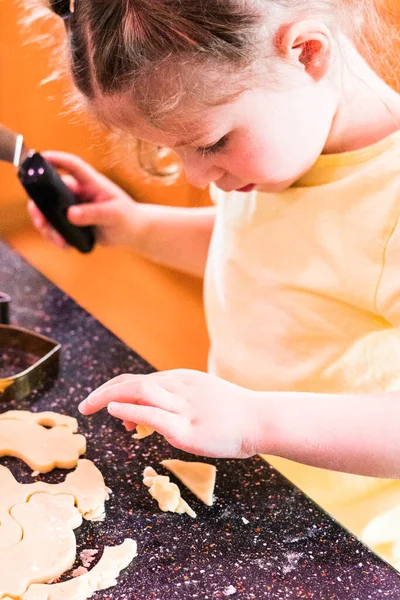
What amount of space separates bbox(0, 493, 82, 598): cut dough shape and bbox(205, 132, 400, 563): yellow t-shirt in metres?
0.27

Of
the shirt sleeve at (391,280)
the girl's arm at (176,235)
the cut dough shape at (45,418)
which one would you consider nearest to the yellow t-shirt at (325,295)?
the shirt sleeve at (391,280)

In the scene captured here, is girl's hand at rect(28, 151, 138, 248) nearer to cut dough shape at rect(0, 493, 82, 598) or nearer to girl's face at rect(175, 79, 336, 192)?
girl's face at rect(175, 79, 336, 192)

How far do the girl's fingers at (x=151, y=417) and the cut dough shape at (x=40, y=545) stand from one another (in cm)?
8

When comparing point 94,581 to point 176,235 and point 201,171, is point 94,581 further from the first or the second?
point 176,235

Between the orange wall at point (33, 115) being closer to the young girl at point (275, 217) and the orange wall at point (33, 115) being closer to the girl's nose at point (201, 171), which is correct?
the young girl at point (275, 217)

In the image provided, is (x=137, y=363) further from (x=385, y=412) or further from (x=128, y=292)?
A: (x=128, y=292)

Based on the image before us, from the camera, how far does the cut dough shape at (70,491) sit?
52 cm

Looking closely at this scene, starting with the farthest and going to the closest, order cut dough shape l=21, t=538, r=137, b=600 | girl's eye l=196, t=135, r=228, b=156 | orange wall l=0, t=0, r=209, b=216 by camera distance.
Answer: orange wall l=0, t=0, r=209, b=216
girl's eye l=196, t=135, r=228, b=156
cut dough shape l=21, t=538, r=137, b=600

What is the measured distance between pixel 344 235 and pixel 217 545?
1.00 ft

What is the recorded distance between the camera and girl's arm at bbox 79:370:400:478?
522mm

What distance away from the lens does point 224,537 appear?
527mm

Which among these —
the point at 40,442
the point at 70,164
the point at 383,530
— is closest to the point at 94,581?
the point at 40,442

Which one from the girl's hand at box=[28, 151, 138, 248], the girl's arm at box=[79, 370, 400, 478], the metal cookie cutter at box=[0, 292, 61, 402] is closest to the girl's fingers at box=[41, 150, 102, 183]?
the girl's hand at box=[28, 151, 138, 248]

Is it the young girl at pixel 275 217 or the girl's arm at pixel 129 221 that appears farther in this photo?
the girl's arm at pixel 129 221
